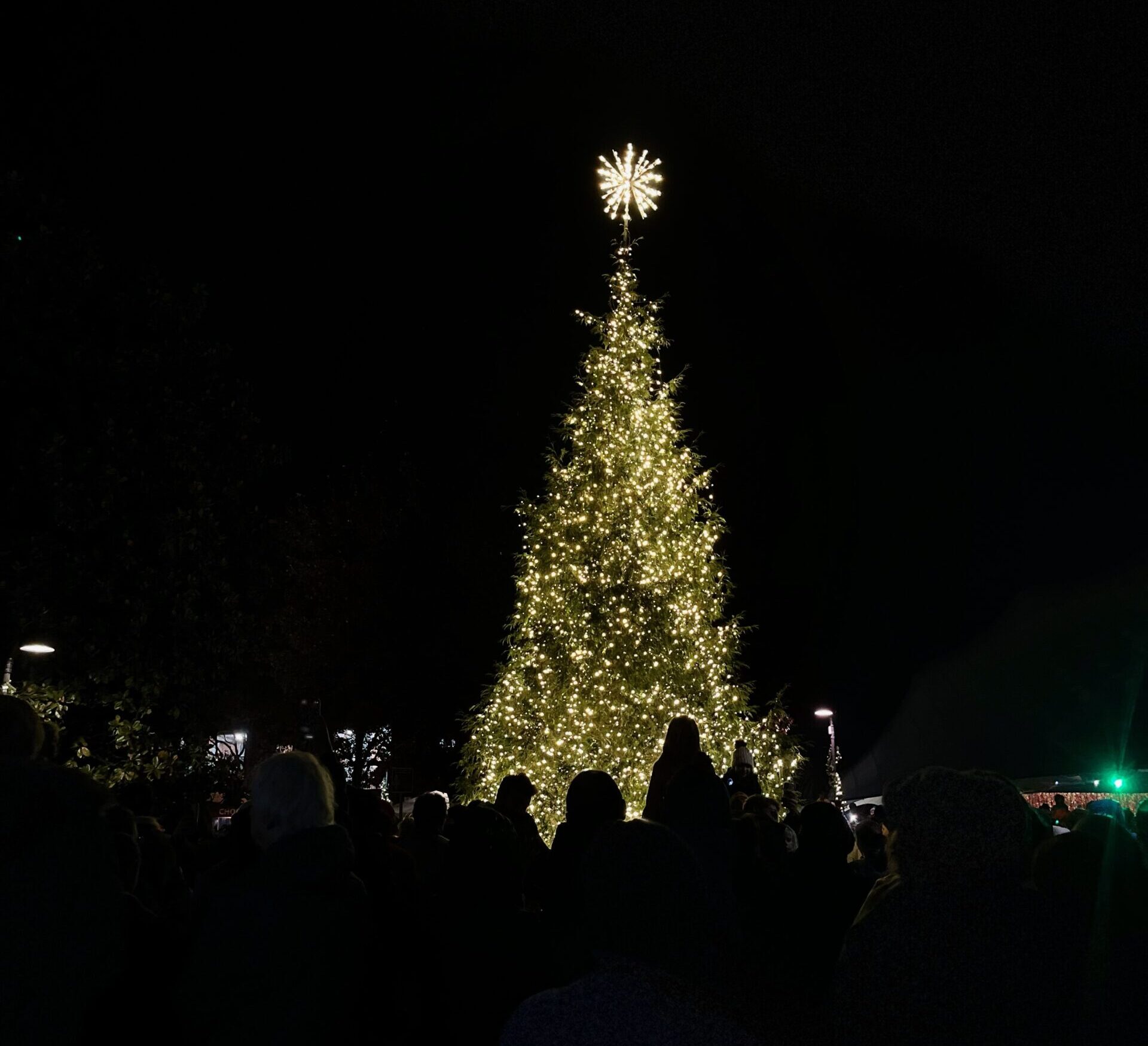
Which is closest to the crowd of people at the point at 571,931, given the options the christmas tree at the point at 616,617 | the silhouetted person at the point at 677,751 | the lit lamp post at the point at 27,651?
the silhouetted person at the point at 677,751

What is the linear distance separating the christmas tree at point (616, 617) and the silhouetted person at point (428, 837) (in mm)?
8030

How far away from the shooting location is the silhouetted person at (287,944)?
316cm

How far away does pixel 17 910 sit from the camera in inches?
111

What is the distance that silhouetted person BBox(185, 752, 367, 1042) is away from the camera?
3162 mm

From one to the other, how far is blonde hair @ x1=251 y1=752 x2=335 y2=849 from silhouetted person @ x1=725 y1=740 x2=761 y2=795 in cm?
739

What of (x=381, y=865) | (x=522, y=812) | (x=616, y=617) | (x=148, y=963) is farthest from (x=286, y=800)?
(x=616, y=617)

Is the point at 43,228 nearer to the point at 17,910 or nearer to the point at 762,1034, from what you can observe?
the point at 17,910

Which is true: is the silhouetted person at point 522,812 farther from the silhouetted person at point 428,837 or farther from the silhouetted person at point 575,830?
the silhouetted person at point 575,830

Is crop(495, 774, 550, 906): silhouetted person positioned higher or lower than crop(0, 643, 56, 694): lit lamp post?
lower

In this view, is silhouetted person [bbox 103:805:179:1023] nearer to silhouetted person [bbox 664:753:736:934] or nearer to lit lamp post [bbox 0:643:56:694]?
silhouetted person [bbox 664:753:736:934]

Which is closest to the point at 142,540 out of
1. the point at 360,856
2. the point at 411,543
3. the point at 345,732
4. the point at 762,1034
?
the point at 360,856

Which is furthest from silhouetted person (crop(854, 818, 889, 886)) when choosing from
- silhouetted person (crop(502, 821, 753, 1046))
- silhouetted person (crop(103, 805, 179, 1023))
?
silhouetted person (crop(502, 821, 753, 1046))

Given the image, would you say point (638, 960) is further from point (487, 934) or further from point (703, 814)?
point (703, 814)

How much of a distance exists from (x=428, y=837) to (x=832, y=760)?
90.6 ft
